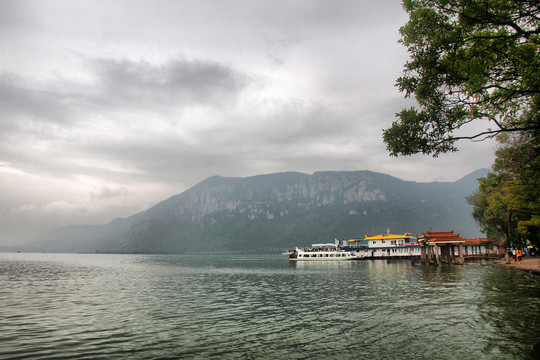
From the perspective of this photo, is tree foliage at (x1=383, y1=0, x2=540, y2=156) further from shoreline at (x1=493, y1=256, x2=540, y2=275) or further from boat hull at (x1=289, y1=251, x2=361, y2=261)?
boat hull at (x1=289, y1=251, x2=361, y2=261)

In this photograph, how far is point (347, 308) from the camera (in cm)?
2225

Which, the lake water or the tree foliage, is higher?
the tree foliage

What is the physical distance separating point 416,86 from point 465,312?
12629 millimetres

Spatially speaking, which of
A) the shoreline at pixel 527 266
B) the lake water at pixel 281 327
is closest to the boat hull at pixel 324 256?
the shoreline at pixel 527 266

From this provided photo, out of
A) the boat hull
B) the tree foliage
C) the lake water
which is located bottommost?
the boat hull

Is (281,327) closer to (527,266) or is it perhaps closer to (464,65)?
(464,65)

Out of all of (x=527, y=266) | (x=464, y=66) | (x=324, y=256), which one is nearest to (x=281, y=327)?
(x=464, y=66)

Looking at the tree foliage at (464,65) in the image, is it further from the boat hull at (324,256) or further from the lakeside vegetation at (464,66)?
the boat hull at (324,256)

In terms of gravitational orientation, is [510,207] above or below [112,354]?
above

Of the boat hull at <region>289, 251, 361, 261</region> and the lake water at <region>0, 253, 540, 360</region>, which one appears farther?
the boat hull at <region>289, 251, 361, 261</region>

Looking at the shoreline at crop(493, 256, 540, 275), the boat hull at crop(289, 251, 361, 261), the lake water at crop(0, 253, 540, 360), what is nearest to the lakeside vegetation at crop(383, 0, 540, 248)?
the lake water at crop(0, 253, 540, 360)

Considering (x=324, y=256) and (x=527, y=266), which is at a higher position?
(x=527, y=266)

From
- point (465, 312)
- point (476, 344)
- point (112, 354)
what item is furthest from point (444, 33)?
point (112, 354)

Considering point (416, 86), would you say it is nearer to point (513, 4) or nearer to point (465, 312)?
point (513, 4)
